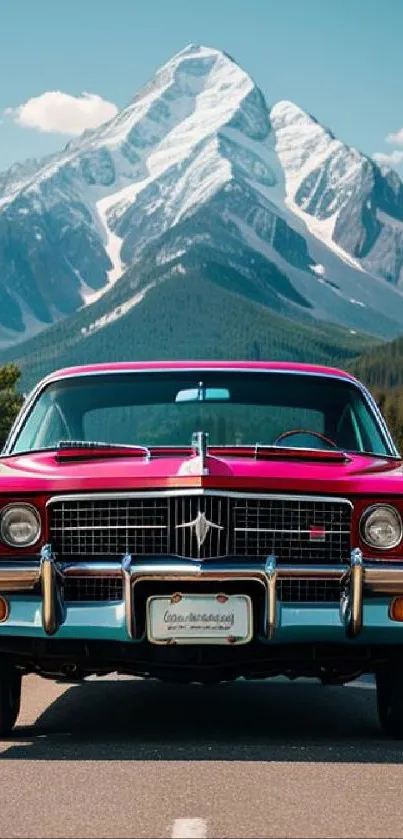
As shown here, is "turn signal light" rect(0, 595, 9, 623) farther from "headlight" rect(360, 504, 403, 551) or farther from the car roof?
the car roof

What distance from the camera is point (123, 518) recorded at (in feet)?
22.5

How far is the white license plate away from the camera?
665 cm

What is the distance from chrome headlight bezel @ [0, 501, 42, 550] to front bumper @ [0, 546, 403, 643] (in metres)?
0.12

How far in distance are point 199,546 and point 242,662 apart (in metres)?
0.61

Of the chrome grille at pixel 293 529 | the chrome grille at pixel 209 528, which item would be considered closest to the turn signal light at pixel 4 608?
the chrome grille at pixel 209 528

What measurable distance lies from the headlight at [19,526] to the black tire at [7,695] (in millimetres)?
654

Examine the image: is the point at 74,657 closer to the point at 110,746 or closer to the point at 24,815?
the point at 110,746

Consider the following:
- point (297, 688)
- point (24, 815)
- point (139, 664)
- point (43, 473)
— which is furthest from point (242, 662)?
point (297, 688)

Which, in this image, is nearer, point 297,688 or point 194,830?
point 194,830

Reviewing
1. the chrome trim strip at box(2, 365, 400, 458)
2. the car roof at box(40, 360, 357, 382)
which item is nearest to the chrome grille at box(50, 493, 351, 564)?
the chrome trim strip at box(2, 365, 400, 458)

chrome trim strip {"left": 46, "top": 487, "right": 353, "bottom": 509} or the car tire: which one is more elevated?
chrome trim strip {"left": 46, "top": 487, "right": 353, "bottom": 509}

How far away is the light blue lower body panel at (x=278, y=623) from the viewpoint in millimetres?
6711

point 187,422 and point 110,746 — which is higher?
point 187,422

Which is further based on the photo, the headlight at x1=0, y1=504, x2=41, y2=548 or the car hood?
the headlight at x1=0, y1=504, x2=41, y2=548
